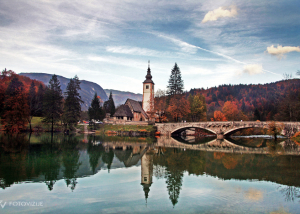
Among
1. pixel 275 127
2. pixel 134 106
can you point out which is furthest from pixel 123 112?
pixel 275 127

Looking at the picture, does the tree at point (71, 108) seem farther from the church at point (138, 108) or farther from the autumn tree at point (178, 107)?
the autumn tree at point (178, 107)

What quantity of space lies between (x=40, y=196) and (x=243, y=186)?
34.8ft

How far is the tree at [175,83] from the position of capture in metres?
64.4

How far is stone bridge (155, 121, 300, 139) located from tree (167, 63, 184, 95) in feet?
36.1

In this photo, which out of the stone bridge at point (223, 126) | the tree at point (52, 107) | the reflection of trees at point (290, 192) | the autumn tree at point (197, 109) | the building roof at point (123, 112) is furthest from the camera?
the autumn tree at point (197, 109)

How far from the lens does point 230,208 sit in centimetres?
931

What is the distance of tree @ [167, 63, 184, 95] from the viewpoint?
64375 mm

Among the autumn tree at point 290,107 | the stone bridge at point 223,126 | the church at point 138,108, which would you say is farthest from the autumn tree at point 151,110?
the autumn tree at point 290,107

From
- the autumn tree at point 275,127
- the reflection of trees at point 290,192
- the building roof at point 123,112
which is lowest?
the reflection of trees at point 290,192

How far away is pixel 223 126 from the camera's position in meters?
50.4

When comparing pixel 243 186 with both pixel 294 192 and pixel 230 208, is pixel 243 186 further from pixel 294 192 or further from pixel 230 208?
pixel 230 208

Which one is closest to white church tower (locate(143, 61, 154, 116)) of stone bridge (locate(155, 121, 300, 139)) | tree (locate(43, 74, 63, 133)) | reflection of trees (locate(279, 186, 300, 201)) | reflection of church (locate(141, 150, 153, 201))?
stone bridge (locate(155, 121, 300, 139))

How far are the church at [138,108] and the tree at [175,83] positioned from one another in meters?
7.57

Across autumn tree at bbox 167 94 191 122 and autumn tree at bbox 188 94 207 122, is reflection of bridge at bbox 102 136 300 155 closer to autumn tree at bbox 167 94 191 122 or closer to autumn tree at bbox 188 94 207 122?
autumn tree at bbox 167 94 191 122
